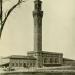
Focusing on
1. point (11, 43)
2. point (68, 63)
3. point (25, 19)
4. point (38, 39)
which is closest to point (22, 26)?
point (25, 19)

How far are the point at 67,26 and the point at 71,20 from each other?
28 centimetres

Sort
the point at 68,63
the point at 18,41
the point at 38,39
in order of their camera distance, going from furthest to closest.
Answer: the point at 38,39 < the point at 68,63 < the point at 18,41

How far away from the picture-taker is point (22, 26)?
9031 millimetres

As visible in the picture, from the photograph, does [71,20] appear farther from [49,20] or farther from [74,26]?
[49,20]

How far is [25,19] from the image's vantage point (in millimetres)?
9172

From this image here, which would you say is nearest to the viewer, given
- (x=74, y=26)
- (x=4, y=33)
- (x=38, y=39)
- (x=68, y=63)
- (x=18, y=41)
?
(x=4, y=33)

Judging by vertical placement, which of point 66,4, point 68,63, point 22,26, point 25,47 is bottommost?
point 68,63

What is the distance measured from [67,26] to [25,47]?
178 cm

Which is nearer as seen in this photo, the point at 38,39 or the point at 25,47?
the point at 25,47

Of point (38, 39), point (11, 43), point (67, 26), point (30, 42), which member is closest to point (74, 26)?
point (67, 26)

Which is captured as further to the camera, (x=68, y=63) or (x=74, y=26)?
(x=68, y=63)

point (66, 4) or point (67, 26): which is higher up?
point (66, 4)

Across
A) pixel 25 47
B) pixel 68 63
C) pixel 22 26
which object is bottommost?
pixel 68 63

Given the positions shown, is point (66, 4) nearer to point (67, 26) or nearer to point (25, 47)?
point (67, 26)
